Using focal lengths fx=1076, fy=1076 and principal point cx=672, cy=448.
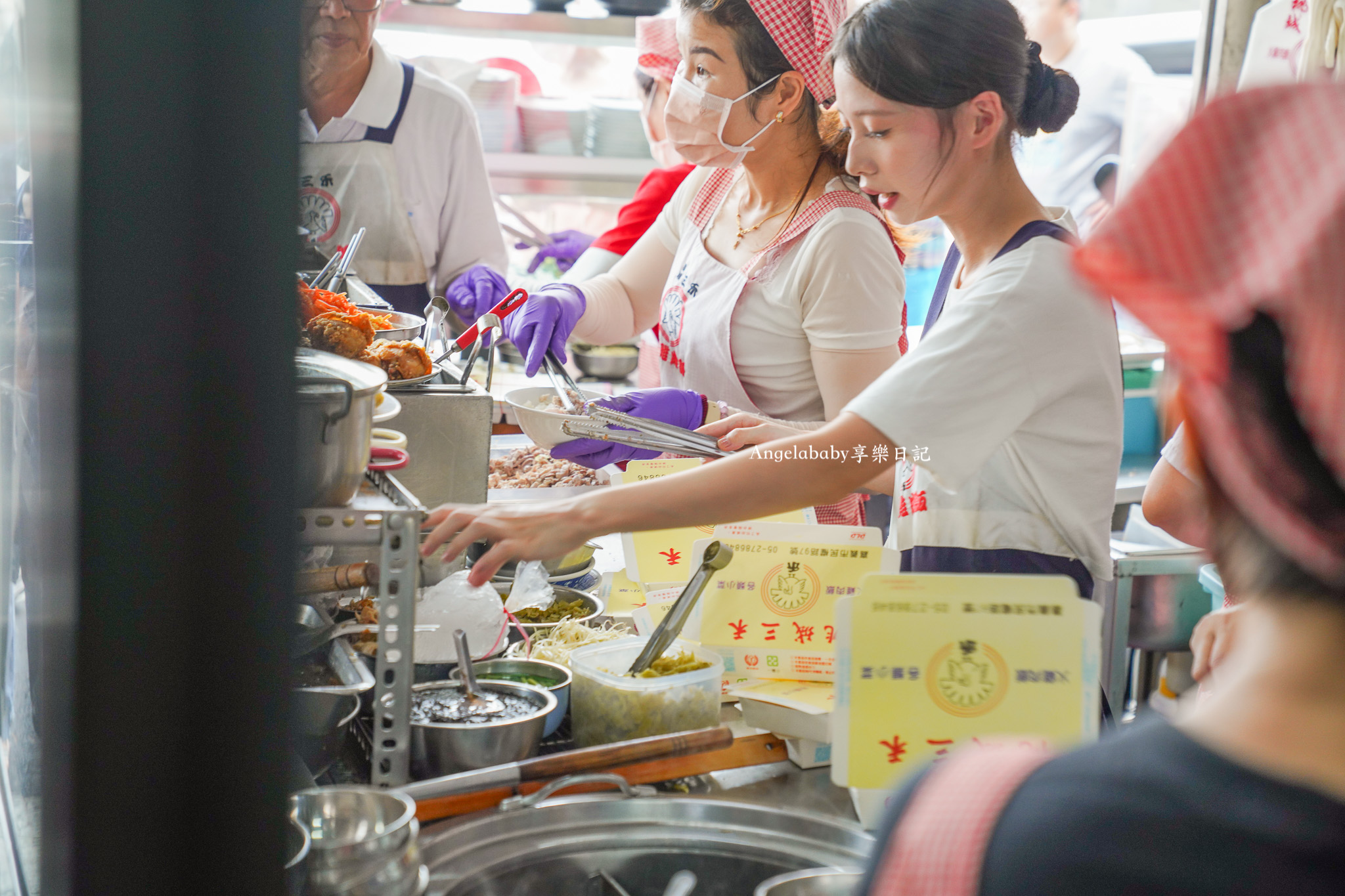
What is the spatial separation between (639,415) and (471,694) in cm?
89

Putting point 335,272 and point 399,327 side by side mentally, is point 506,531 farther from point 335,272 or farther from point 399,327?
point 335,272

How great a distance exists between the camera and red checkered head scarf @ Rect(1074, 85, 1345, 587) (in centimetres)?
44

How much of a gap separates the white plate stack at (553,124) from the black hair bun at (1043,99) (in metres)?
3.11

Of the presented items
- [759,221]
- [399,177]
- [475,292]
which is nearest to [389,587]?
[759,221]

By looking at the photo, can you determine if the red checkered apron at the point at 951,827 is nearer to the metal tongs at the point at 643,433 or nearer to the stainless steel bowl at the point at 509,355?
the metal tongs at the point at 643,433

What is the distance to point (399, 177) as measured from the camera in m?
3.31

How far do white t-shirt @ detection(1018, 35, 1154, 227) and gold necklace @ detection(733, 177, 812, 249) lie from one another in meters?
3.27

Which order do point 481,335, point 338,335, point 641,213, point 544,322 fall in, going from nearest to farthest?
point 338,335
point 481,335
point 544,322
point 641,213

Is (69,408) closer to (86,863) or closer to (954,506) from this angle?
(86,863)

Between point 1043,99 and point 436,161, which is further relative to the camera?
point 436,161

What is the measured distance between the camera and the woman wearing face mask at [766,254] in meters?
2.04

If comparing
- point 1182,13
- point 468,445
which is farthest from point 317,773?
point 1182,13

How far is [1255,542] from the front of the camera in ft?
1.73

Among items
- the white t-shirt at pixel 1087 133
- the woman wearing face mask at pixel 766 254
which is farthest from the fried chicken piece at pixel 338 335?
the white t-shirt at pixel 1087 133
